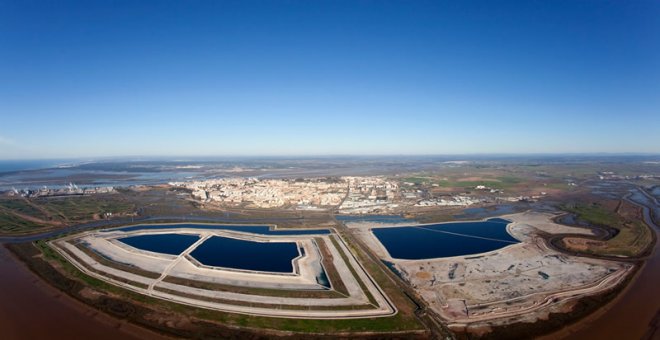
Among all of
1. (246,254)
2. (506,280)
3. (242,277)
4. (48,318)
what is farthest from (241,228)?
(506,280)

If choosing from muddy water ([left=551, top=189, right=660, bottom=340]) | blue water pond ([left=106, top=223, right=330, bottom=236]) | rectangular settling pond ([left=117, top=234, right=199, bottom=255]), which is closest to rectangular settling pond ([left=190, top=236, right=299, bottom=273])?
rectangular settling pond ([left=117, top=234, right=199, bottom=255])

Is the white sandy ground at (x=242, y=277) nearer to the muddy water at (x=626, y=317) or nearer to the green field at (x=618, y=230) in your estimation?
the muddy water at (x=626, y=317)

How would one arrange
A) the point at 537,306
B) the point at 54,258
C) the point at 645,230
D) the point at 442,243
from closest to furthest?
the point at 537,306
the point at 54,258
the point at 442,243
the point at 645,230

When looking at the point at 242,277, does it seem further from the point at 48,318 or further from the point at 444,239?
the point at 444,239

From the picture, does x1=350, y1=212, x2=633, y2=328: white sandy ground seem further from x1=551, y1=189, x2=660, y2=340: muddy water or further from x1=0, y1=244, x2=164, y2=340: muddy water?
x1=0, y1=244, x2=164, y2=340: muddy water

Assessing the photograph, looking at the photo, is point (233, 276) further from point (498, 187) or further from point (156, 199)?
point (498, 187)

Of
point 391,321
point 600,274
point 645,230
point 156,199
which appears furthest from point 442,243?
point 156,199
